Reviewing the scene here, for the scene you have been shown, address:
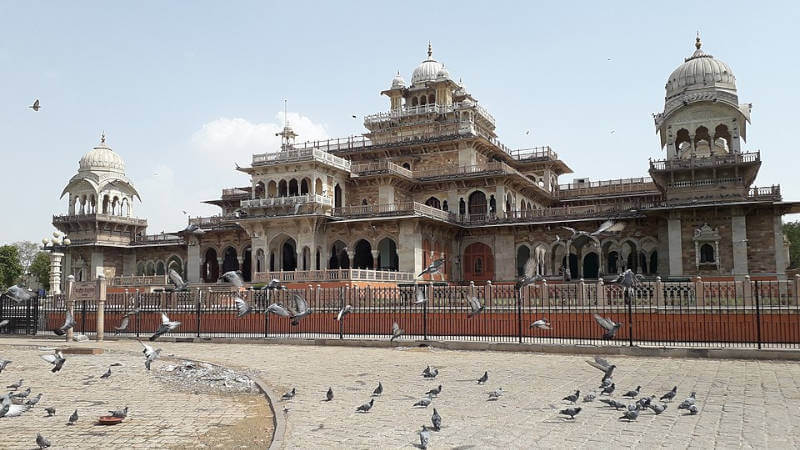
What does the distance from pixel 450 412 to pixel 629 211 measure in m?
28.6

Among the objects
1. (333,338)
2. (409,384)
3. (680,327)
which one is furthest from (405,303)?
(409,384)

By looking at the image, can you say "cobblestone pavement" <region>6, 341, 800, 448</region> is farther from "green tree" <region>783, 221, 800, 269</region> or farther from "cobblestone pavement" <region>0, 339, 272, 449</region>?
"green tree" <region>783, 221, 800, 269</region>

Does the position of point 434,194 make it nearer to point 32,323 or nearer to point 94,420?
point 32,323

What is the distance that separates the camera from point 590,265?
3791cm

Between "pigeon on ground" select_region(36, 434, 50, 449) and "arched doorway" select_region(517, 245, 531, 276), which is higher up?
"arched doorway" select_region(517, 245, 531, 276)

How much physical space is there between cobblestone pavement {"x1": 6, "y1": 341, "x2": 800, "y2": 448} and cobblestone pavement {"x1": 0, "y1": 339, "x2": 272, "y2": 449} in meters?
0.66

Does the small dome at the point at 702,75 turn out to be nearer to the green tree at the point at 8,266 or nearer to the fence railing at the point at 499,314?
the fence railing at the point at 499,314

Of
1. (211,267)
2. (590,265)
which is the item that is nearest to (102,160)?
(211,267)

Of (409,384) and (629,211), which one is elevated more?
(629,211)

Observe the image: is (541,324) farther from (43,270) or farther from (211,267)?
(43,270)

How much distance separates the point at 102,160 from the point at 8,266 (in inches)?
666

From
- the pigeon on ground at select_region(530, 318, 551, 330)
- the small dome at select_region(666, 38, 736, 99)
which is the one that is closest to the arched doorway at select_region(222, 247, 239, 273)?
the small dome at select_region(666, 38, 736, 99)

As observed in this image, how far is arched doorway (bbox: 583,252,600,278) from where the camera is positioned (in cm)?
3775

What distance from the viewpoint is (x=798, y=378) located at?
443 inches
